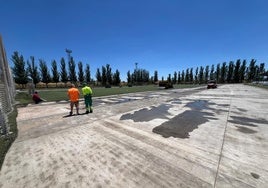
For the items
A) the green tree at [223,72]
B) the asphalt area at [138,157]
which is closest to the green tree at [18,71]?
Answer: the asphalt area at [138,157]

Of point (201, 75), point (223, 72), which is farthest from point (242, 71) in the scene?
point (201, 75)

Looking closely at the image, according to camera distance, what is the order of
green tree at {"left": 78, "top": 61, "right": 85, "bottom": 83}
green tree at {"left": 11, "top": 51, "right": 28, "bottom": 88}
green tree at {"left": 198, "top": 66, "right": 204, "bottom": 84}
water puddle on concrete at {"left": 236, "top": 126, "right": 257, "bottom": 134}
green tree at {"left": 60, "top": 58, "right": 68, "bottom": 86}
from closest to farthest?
water puddle on concrete at {"left": 236, "top": 126, "right": 257, "bottom": 134}
green tree at {"left": 11, "top": 51, "right": 28, "bottom": 88}
green tree at {"left": 60, "top": 58, "right": 68, "bottom": 86}
green tree at {"left": 78, "top": 61, "right": 85, "bottom": 83}
green tree at {"left": 198, "top": 66, "right": 204, "bottom": 84}

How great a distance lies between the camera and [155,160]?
2.66 m

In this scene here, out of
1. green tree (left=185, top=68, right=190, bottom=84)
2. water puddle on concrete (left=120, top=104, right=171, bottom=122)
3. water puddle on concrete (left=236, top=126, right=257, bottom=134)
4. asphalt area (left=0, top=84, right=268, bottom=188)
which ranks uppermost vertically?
green tree (left=185, top=68, right=190, bottom=84)

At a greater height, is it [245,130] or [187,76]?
[187,76]

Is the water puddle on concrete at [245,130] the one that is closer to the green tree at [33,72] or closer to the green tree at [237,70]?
the green tree at [33,72]

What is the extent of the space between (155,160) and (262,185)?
1714 millimetres

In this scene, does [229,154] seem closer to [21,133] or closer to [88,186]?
[88,186]

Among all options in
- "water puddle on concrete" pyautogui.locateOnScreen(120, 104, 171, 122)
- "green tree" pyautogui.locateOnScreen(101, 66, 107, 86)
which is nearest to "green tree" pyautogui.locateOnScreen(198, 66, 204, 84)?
"green tree" pyautogui.locateOnScreen(101, 66, 107, 86)

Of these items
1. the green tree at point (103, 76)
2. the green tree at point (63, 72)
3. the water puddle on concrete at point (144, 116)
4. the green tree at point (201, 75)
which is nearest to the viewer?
the water puddle on concrete at point (144, 116)

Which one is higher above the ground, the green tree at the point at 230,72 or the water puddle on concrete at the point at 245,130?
the green tree at the point at 230,72

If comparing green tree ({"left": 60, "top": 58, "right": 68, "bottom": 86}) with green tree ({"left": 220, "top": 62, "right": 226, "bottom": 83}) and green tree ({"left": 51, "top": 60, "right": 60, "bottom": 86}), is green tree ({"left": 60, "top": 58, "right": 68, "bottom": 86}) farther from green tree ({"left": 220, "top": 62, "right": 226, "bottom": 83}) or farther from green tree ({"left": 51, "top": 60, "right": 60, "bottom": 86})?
green tree ({"left": 220, "top": 62, "right": 226, "bottom": 83})

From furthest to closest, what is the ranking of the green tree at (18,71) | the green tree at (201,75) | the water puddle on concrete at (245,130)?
the green tree at (201,75) → the green tree at (18,71) → the water puddle on concrete at (245,130)

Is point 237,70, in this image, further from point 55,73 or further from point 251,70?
point 55,73
